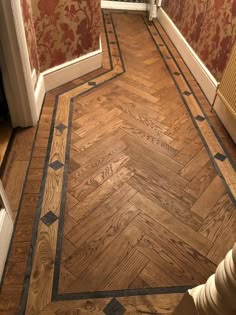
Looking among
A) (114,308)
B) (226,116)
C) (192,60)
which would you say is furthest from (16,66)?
(192,60)

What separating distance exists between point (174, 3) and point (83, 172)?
272 centimetres

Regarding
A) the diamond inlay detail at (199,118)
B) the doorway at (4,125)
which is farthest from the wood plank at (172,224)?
the diamond inlay detail at (199,118)

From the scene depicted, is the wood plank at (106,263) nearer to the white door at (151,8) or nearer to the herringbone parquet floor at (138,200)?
the herringbone parquet floor at (138,200)

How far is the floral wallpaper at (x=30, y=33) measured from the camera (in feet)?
5.37

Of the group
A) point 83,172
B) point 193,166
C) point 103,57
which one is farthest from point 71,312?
point 103,57

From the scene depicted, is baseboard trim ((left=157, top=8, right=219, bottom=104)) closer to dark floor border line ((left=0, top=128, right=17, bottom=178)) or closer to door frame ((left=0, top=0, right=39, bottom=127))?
door frame ((left=0, top=0, right=39, bottom=127))

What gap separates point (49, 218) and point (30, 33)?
1231 millimetres

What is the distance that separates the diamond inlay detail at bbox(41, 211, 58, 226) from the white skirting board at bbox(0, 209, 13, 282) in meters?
0.17

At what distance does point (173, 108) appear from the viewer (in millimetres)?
2207

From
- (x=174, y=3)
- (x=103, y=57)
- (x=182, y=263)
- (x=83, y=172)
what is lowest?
Result: (x=182, y=263)

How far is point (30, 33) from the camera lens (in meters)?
1.77

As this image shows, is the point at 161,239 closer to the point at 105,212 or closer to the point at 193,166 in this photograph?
the point at 105,212

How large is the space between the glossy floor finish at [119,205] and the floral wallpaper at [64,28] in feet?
0.89

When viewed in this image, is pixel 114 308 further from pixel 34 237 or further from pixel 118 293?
pixel 34 237
